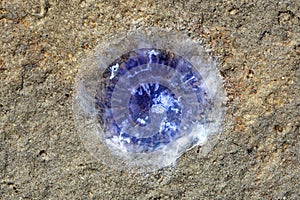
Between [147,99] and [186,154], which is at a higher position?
[147,99]

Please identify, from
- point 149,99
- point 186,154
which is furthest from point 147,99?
point 186,154

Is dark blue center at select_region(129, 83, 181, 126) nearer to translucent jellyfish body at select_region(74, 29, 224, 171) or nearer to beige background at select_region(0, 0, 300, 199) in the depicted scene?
translucent jellyfish body at select_region(74, 29, 224, 171)

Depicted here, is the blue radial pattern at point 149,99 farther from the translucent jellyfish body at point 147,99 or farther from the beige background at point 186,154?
the beige background at point 186,154

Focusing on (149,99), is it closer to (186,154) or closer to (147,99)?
(147,99)

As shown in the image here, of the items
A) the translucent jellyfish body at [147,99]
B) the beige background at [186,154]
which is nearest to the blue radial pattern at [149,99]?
the translucent jellyfish body at [147,99]

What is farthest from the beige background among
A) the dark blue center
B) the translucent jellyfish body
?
the dark blue center

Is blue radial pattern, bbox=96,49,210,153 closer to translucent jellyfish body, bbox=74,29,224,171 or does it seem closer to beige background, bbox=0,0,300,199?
translucent jellyfish body, bbox=74,29,224,171

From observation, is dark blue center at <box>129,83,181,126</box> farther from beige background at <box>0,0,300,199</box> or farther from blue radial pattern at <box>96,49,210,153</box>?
beige background at <box>0,0,300,199</box>

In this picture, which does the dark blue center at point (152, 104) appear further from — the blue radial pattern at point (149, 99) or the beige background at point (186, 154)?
the beige background at point (186, 154)

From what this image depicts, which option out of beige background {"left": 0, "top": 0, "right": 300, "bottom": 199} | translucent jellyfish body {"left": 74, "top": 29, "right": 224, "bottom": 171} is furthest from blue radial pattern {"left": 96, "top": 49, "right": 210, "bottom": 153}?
beige background {"left": 0, "top": 0, "right": 300, "bottom": 199}
